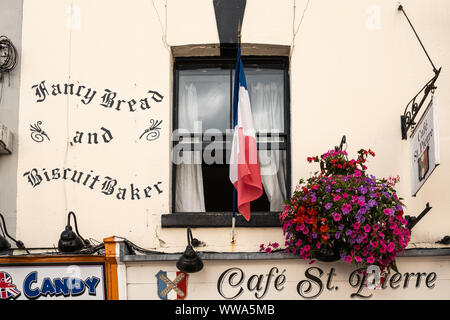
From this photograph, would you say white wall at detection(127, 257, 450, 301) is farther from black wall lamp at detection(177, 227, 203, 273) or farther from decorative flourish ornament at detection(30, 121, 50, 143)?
decorative flourish ornament at detection(30, 121, 50, 143)

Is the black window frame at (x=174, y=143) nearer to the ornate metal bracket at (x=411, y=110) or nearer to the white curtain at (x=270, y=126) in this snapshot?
the white curtain at (x=270, y=126)

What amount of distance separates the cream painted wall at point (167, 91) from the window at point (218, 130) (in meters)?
0.32

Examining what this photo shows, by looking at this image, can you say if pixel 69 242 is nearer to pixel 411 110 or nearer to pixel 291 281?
pixel 291 281

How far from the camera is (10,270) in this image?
6117 mm

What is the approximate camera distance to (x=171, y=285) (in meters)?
5.99

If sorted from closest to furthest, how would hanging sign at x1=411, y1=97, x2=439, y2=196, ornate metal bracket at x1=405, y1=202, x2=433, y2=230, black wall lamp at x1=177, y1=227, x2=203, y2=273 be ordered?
hanging sign at x1=411, y1=97, x2=439, y2=196 → black wall lamp at x1=177, y1=227, x2=203, y2=273 → ornate metal bracket at x1=405, y1=202, x2=433, y2=230

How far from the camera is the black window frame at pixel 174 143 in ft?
21.2

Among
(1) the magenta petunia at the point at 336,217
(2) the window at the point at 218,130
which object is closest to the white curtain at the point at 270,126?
(2) the window at the point at 218,130

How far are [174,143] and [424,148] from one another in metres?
2.83

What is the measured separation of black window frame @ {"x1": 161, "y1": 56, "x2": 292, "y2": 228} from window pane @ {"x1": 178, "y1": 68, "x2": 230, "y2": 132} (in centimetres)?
7

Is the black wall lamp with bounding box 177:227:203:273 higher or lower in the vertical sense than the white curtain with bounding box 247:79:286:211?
lower

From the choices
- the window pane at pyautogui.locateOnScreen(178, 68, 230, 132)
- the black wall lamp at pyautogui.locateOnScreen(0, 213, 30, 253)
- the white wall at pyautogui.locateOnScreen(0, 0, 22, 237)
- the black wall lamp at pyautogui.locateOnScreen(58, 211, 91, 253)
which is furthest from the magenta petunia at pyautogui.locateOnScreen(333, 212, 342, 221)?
the white wall at pyautogui.locateOnScreen(0, 0, 22, 237)

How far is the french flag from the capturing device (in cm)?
616
